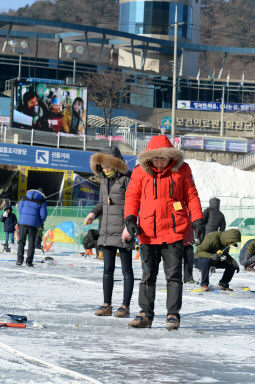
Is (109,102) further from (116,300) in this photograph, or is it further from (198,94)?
(116,300)

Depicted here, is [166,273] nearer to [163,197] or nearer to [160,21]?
[163,197]

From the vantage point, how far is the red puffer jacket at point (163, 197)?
22.6ft

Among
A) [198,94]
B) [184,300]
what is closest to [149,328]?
[184,300]

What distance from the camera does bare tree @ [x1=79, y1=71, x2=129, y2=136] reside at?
230 feet

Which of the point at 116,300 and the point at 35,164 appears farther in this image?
the point at 35,164

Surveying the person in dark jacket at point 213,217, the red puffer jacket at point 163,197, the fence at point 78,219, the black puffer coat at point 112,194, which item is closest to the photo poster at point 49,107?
the fence at point 78,219

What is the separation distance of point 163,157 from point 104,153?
4.22ft

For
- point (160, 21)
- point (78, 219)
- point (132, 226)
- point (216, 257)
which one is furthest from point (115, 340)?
point (160, 21)

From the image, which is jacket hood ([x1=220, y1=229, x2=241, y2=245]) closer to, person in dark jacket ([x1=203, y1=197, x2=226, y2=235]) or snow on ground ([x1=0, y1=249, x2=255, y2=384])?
snow on ground ([x1=0, y1=249, x2=255, y2=384])

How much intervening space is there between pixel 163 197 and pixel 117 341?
140 cm

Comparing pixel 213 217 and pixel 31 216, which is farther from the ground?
pixel 213 217

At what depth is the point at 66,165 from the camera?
133ft

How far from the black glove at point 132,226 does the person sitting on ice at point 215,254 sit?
3722mm

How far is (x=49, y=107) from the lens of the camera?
44688 mm
